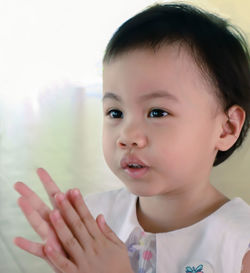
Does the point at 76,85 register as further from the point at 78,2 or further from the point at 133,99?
the point at 133,99

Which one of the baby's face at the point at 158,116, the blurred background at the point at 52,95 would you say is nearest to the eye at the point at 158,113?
the baby's face at the point at 158,116

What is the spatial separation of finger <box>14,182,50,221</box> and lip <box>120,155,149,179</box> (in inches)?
6.4

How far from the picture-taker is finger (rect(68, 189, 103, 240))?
847 mm

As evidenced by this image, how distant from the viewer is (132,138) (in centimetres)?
87

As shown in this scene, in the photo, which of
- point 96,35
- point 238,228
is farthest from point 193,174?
point 96,35

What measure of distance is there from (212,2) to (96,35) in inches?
19.2

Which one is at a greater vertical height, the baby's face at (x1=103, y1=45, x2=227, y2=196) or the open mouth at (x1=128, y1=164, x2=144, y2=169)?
the baby's face at (x1=103, y1=45, x2=227, y2=196)

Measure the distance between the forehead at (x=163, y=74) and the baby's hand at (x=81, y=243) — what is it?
0.22 meters

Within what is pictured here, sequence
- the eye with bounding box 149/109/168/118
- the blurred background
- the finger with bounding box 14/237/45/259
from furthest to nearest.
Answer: the blurred background, the eye with bounding box 149/109/168/118, the finger with bounding box 14/237/45/259

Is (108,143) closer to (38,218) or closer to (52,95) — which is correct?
(38,218)

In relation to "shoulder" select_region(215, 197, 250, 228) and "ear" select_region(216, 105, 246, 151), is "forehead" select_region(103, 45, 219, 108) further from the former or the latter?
"shoulder" select_region(215, 197, 250, 228)

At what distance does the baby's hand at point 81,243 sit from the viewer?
81 centimetres

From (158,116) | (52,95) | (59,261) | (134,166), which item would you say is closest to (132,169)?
(134,166)

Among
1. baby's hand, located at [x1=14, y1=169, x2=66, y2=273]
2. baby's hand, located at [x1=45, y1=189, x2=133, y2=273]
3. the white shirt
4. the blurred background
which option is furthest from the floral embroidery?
the blurred background
